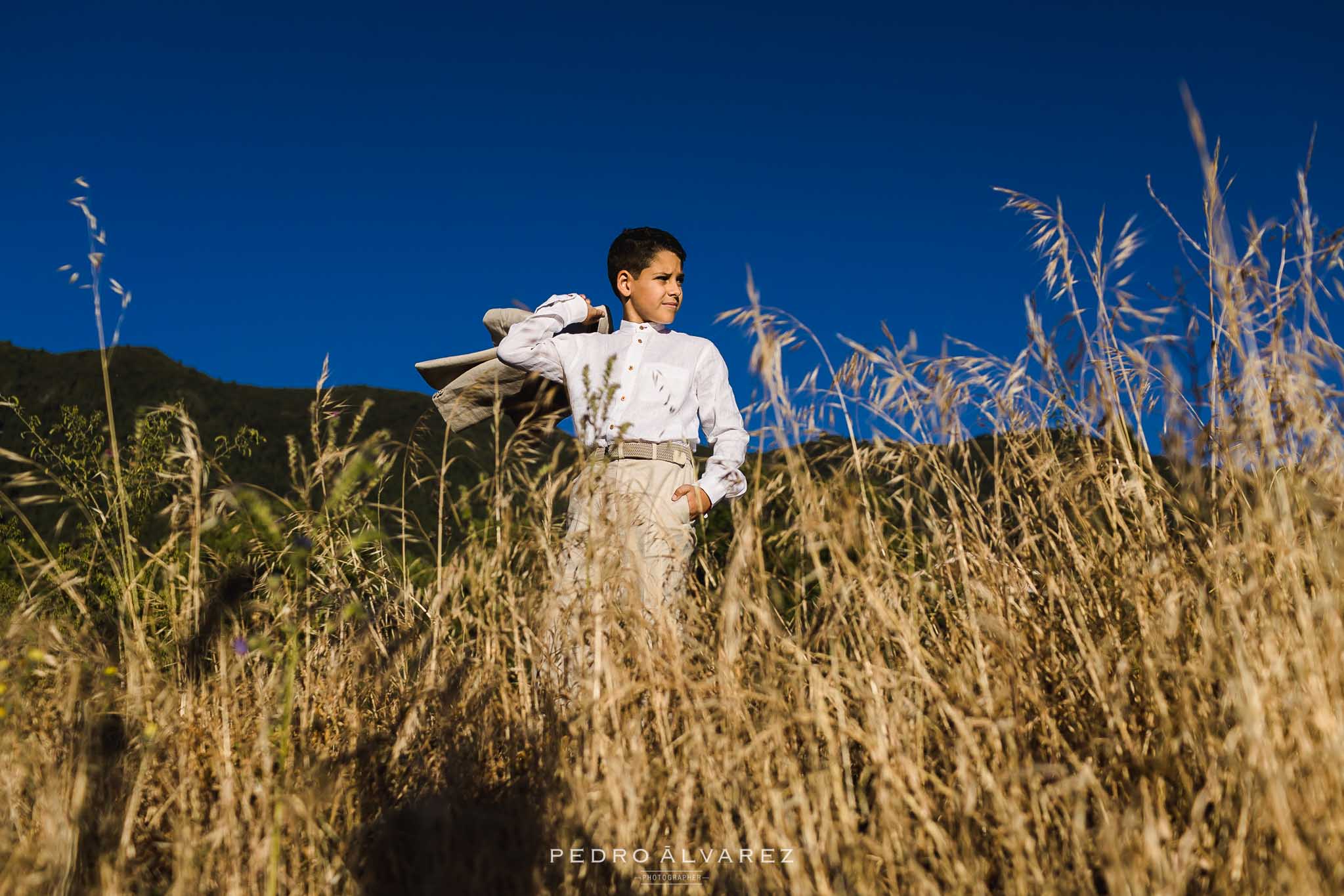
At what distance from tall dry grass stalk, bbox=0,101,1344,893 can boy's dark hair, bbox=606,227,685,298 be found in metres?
1.23

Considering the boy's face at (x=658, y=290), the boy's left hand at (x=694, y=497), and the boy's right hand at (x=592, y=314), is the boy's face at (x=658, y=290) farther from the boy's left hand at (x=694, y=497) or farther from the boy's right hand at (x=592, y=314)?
the boy's left hand at (x=694, y=497)

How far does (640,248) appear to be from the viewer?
10.2 feet

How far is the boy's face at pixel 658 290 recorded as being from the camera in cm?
302

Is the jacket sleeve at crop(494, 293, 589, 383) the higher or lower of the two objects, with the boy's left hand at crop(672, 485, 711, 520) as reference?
higher

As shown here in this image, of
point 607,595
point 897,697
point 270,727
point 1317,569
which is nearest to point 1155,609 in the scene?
point 1317,569

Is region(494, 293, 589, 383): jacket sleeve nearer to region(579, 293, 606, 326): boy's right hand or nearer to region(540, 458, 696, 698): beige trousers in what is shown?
region(579, 293, 606, 326): boy's right hand

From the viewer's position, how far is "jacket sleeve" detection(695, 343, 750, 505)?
9.47 feet

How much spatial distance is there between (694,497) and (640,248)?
0.97 meters

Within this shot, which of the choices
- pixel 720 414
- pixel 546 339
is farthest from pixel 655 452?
pixel 546 339

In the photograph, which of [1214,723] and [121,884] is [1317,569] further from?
[121,884]

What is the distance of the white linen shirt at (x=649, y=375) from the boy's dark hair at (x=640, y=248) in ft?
0.68

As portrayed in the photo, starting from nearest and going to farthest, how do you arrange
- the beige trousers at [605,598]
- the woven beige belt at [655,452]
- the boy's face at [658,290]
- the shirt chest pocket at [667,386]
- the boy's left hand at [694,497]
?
1. the beige trousers at [605,598]
2. the boy's left hand at [694,497]
3. the woven beige belt at [655,452]
4. the shirt chest pocket at [667,386]
5. the boy's face at [658,290]

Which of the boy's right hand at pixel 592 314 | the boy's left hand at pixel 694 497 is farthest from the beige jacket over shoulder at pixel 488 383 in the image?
the boy's left hand at pixel 694 497

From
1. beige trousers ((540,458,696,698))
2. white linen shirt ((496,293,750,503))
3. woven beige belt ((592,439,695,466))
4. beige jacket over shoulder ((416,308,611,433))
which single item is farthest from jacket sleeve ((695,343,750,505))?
beige trousers ((540,458,696,698))
